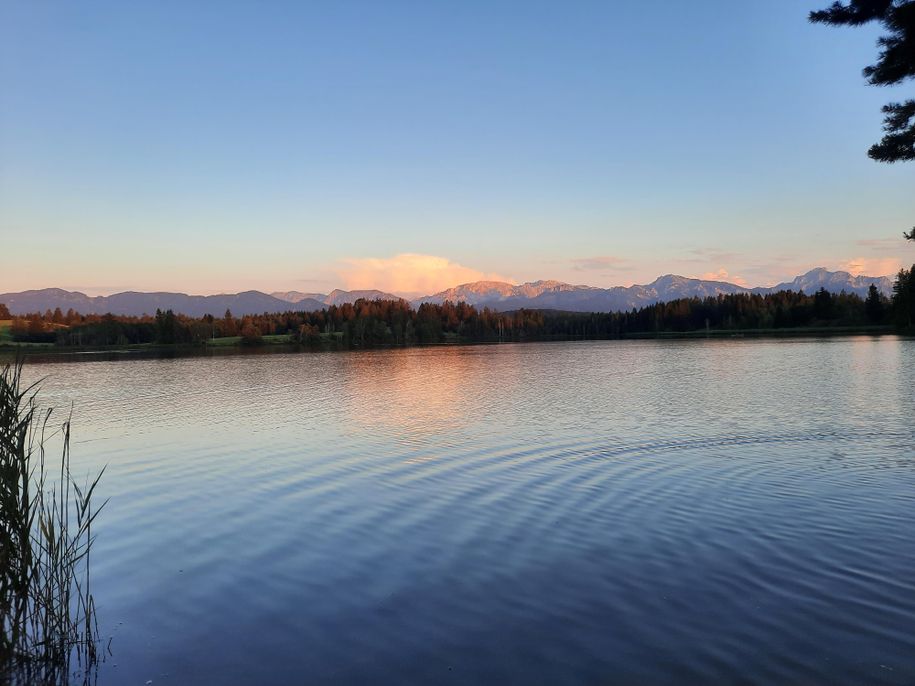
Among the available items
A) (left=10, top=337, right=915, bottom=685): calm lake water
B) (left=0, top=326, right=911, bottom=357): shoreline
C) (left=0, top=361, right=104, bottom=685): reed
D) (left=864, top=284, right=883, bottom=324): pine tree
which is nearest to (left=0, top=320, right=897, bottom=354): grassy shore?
(left=0, top=326, right=911, bottom=357): shoreline

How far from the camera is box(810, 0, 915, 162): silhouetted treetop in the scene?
7051mm

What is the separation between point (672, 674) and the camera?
6.05m

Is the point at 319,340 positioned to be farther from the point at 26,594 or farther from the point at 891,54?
the point at 891,54

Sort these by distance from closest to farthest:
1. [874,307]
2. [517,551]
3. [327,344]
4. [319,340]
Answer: [517,551]
[874,307]
[327,344]
[319,340]

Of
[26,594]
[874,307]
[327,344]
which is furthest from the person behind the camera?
[327,344]

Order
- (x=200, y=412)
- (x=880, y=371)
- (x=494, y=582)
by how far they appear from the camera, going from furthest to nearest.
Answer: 1. (x=880, y=371)
2. (x=200, y=412)
3. (x=494, y=582)

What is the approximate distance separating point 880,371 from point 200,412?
146 ft

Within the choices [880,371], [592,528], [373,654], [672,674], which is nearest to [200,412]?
[592,528]

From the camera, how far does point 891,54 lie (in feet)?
24.5

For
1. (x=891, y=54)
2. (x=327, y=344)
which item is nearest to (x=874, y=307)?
(x=327, y=344)

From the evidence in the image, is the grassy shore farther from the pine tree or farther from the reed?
the reed

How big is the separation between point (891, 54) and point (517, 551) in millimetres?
8829

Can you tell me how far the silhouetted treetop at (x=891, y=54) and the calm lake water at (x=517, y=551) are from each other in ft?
19.4

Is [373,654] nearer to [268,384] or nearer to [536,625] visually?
[536,625]
